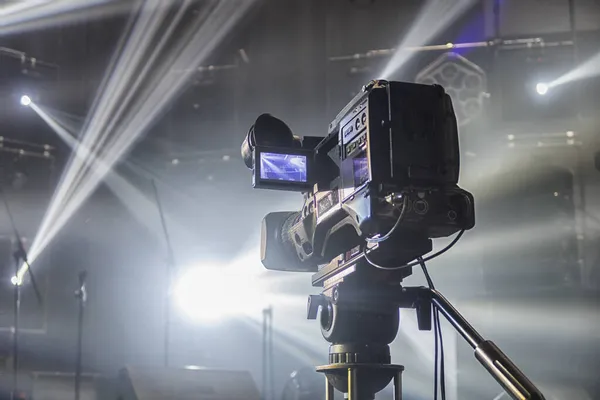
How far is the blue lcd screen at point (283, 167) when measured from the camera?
1.42 metres

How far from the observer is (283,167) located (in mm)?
1432

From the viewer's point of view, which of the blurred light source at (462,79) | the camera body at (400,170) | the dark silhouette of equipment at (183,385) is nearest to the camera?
the camera body at (400,170)

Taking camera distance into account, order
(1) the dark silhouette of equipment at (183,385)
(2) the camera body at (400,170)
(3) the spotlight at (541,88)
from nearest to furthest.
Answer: (2) the camera body at (400,170) → (1) the dark silhouette of equipment at (183,385) → (3) the spotlight at (541,88)

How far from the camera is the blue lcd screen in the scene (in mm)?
1424

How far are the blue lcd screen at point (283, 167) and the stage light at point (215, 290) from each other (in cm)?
386

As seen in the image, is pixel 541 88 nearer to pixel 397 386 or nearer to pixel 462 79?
pixel 462 79

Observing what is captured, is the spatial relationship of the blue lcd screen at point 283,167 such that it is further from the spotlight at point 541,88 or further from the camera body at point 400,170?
the spotlight at point 541,88

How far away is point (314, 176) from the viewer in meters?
1.43

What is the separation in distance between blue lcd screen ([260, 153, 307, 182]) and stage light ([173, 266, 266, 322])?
12.7ft

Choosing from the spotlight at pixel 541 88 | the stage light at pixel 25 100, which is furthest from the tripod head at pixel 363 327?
the stage light at pixel 25 100

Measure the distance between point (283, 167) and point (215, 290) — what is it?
393 cm

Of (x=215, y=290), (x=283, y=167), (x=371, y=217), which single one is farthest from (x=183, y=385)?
(x=371, y=217)

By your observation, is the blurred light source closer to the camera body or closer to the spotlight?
the spotlight

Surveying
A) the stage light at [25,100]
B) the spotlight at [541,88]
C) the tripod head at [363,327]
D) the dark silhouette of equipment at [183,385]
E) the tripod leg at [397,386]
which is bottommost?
the dark silhouette of equipment at [183,385]
